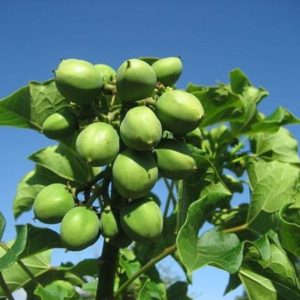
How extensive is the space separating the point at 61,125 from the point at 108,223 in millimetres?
360

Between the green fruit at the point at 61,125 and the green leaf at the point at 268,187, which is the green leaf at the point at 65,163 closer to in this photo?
the green fruit at the point at 61,125

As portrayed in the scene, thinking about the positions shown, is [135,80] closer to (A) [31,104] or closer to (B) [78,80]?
(B) [78,80]

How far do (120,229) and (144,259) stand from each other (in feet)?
3.36

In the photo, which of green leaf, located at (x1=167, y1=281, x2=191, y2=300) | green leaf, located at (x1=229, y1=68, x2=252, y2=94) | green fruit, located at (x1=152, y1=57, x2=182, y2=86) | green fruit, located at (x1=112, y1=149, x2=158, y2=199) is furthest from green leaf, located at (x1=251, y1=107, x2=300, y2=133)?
green fruit, located at (x1=112, y1=149, x2=158, y2=199)

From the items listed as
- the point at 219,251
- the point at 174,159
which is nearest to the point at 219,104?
the point at 219,251

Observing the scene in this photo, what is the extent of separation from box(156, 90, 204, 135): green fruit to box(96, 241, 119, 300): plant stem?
0.48 metres

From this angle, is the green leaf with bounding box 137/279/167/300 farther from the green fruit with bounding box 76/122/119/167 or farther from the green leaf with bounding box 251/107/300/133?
the green leaf with bounding box 251/107/300/133

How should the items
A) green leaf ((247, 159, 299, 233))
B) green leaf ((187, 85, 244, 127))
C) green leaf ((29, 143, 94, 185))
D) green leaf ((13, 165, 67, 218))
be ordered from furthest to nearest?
1. green leaf ((187, 85, 244, 127))
2. green leaf ((13, 165, 67, 218))
3. green leaf ((247, 159, 299, 233))
4. green leaf ((29, 143, 94, 185))

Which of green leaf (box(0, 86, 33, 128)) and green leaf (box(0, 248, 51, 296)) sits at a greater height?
green leaf (box(0, 86, 33, 128))

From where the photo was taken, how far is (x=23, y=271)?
2.71m

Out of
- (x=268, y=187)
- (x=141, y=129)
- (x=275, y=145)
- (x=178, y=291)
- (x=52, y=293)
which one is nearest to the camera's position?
(x=141, y=129)

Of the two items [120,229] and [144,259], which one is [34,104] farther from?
[144,259]

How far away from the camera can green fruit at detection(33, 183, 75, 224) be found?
6.18 feet

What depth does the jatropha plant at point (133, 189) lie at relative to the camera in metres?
1.79
